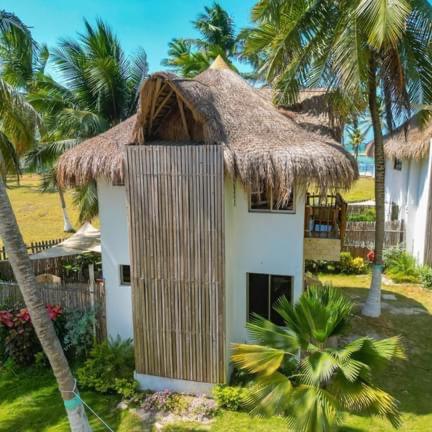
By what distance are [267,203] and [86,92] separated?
9.87 metres

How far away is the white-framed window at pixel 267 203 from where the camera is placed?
957 cm

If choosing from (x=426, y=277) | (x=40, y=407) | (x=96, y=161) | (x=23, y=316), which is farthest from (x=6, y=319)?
(x=426, y=277)

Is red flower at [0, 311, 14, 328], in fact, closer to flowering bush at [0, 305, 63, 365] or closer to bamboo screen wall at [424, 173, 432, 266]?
flowering bush at [0, 305, 63, 365]

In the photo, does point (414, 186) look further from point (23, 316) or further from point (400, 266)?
point (23, 316)

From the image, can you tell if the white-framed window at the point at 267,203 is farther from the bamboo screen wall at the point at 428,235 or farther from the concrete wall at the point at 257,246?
the bamboo screen wall at the point at 428,235

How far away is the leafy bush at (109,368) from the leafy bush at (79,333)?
16.4 inches

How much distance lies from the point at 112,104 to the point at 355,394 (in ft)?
44.6

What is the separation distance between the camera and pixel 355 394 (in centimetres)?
579

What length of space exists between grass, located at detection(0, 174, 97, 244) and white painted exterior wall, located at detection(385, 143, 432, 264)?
59.1 ft

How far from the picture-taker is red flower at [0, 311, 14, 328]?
10.4 metres

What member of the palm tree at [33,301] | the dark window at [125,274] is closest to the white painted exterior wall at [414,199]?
the dark window at [125,274]

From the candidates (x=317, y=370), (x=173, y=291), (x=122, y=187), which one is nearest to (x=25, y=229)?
(x=122, y=187)

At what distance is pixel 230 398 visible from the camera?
8.62 m

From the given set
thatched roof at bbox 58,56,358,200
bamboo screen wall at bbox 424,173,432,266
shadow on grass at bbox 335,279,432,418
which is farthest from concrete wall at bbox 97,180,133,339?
bamboo screen wall at bbox 424,173,432,266
